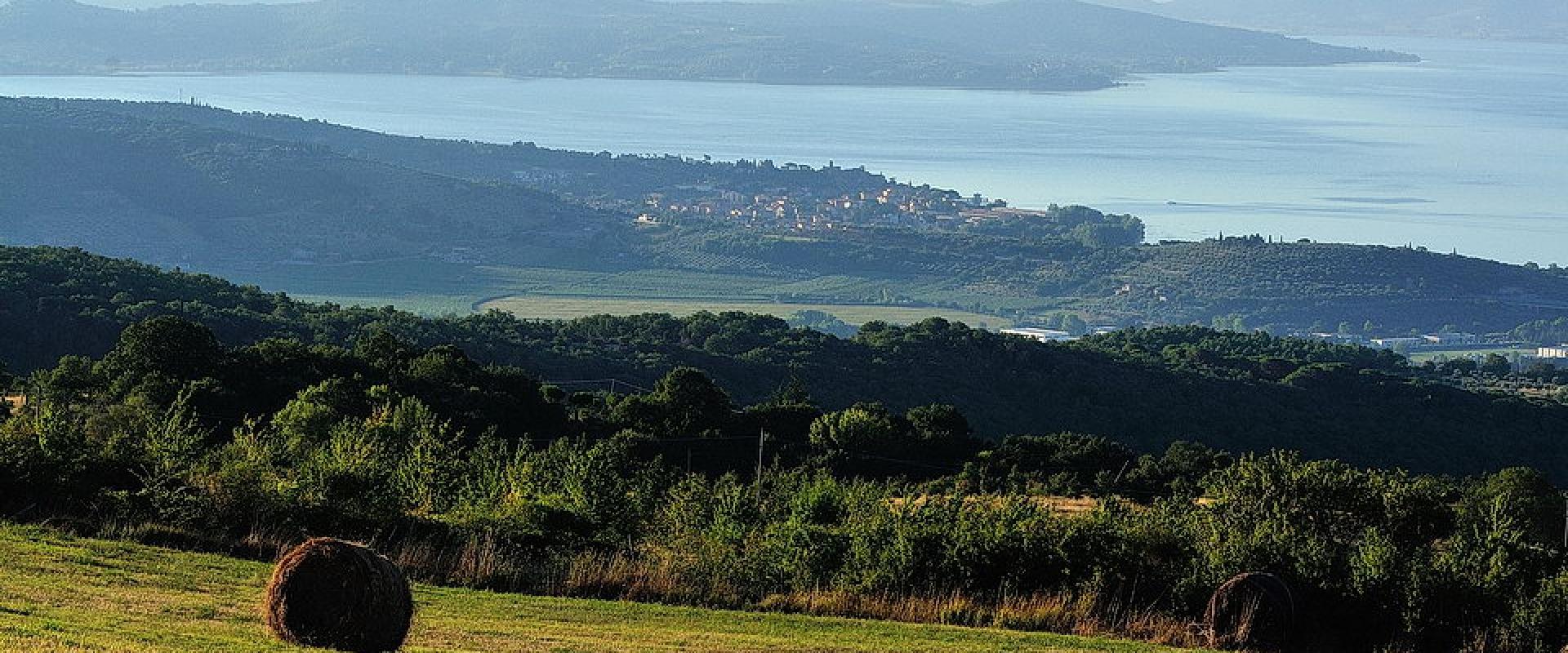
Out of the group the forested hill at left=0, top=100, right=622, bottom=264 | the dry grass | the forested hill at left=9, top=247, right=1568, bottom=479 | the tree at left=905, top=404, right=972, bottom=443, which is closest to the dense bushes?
the dry grass

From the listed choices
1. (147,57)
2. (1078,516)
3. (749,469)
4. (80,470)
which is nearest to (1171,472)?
(749,469)

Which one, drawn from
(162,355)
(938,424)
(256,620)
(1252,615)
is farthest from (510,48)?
(256,620)

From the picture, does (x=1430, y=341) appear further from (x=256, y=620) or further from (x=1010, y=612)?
(x=256, y=620)

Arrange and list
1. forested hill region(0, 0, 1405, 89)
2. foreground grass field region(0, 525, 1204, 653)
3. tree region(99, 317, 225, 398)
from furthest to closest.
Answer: forested hill region(0, 0, 1405, 89) < tree region(99, 317, 225, 398) < foreground grass field region(0, 525, 1204, 653)

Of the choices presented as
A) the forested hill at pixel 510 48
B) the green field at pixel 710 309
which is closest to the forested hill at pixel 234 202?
the green field at pixel 710 309

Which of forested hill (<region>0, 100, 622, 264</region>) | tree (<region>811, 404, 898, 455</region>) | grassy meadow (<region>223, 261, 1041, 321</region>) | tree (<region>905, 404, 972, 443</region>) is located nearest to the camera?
tree (<region>811, 404, 898, 455</region>)

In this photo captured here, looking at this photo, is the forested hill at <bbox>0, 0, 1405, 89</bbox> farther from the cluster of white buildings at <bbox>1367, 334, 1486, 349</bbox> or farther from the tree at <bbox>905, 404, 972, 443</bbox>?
the tree at <bbox>905, 404, 972, 443</bbox>
